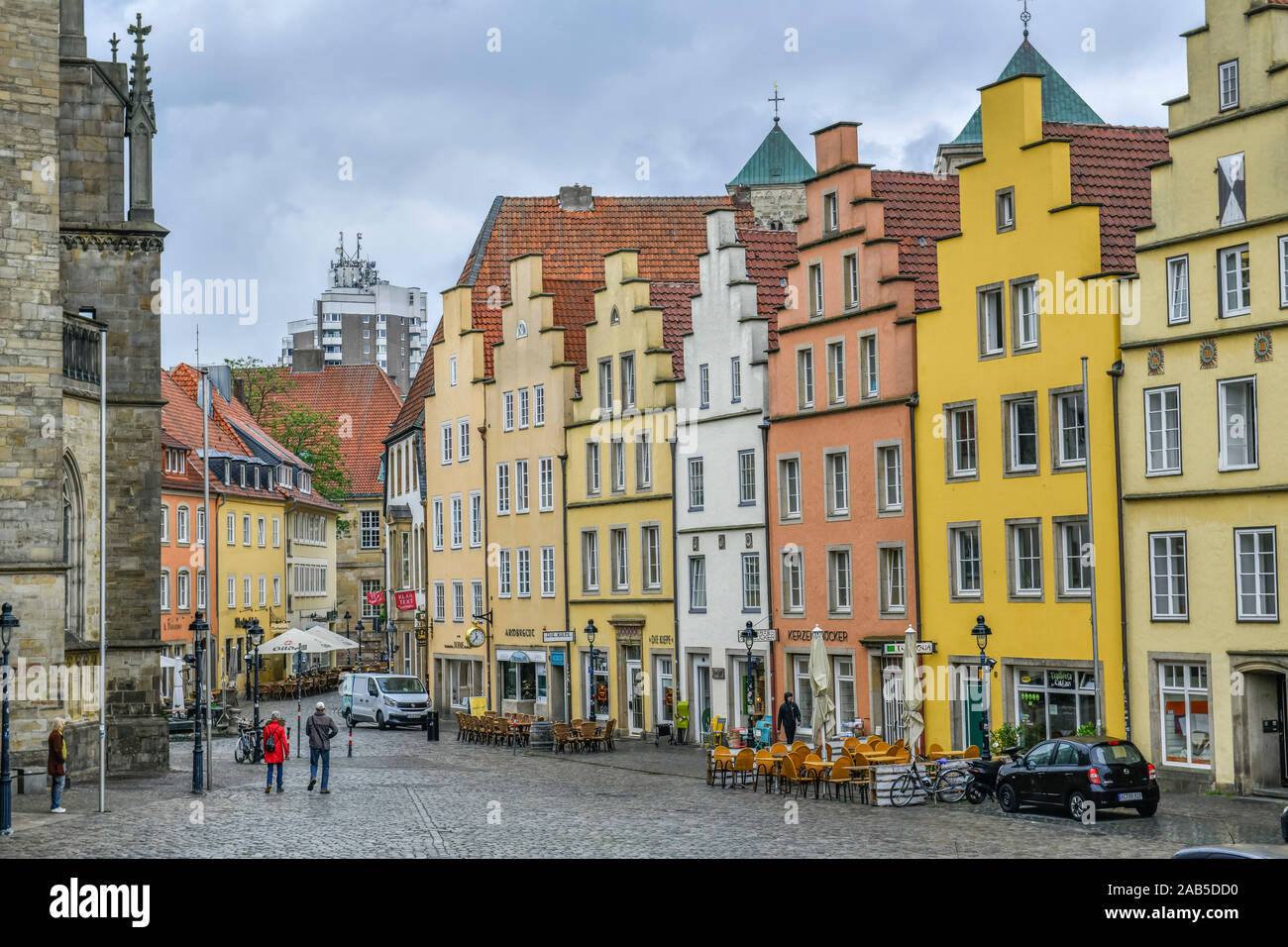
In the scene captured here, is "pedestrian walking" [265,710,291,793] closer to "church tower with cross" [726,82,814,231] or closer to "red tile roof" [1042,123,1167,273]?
"red tile roof" [1042,123,1167,273]

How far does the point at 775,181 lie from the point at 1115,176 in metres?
33.8

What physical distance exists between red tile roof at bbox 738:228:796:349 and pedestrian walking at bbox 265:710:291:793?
18.3 m

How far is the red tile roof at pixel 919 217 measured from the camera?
40469 mm

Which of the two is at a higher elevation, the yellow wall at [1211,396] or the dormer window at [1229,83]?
the dormer window at [1229,83]

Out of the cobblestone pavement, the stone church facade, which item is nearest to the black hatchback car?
the cobblestone pavement

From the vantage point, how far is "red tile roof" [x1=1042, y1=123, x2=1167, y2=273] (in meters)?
34.0

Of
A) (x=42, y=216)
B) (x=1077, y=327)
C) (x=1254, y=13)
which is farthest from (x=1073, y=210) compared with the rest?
(x=42, y=216)

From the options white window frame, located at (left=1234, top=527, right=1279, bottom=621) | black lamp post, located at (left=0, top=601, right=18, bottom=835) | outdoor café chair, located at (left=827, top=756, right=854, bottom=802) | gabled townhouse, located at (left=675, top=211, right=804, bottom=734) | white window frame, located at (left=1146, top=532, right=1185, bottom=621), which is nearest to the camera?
black lamp post, located at (left=0, top=601, right=18, bottom=835)

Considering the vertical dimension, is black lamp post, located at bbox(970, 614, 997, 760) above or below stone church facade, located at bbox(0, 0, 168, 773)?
Result: below

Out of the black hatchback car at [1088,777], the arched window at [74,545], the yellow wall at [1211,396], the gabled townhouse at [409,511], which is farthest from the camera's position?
the gabled townhouse at [409,511]

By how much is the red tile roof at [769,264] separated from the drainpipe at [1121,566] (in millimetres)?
13748

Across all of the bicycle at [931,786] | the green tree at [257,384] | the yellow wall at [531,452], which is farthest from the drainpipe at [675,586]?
the green tree at [257,384]

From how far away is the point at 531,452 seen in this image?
188ft

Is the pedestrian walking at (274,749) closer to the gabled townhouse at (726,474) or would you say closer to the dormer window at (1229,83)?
the gabled townhouse at (726,474)
